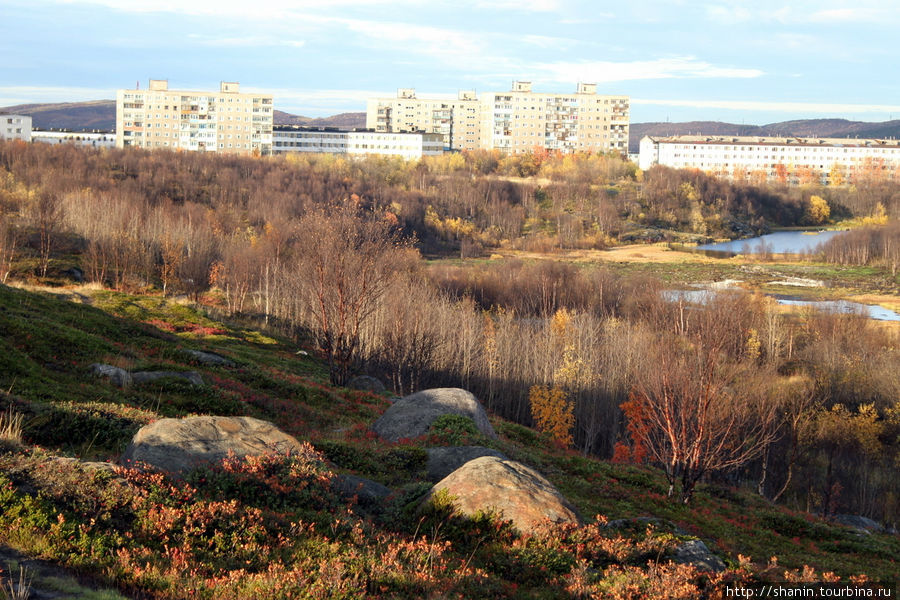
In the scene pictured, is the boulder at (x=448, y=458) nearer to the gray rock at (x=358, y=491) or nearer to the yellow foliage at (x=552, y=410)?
the gray rock at (x=358, y=491)

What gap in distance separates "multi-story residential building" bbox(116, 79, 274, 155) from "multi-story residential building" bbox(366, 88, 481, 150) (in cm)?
3587

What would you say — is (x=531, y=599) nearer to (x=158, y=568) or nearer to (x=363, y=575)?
(x=363, y=575)

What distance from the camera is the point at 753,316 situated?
5800 cm

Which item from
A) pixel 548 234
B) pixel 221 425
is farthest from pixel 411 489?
pixel 548 234

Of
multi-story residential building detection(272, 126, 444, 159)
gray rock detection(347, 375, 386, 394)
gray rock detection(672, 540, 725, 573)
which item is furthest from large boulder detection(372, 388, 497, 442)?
multi-story residential building detection(272, 126, 444, 159)

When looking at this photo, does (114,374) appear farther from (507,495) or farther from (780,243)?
(780,243)

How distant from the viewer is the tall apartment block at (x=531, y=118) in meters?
188

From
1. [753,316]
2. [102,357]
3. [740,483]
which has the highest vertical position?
[102,357]

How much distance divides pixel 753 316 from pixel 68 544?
56710mm

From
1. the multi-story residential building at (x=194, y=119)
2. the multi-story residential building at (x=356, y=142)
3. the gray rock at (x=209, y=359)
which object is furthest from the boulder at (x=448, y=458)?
the multi-story residential building at (x=356, y=142)

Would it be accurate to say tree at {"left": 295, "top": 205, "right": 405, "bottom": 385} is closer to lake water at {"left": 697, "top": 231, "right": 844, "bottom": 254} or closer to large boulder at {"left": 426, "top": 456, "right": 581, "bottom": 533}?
large boulder at {"left": 426, "top": 456, "right": 581, "bottom": 533}

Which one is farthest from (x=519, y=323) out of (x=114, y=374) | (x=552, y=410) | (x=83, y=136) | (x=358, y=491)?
(x=83, y=136)

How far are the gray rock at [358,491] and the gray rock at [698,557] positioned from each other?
4.41 m

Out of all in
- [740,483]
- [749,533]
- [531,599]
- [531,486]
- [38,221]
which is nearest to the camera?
[531,599]
